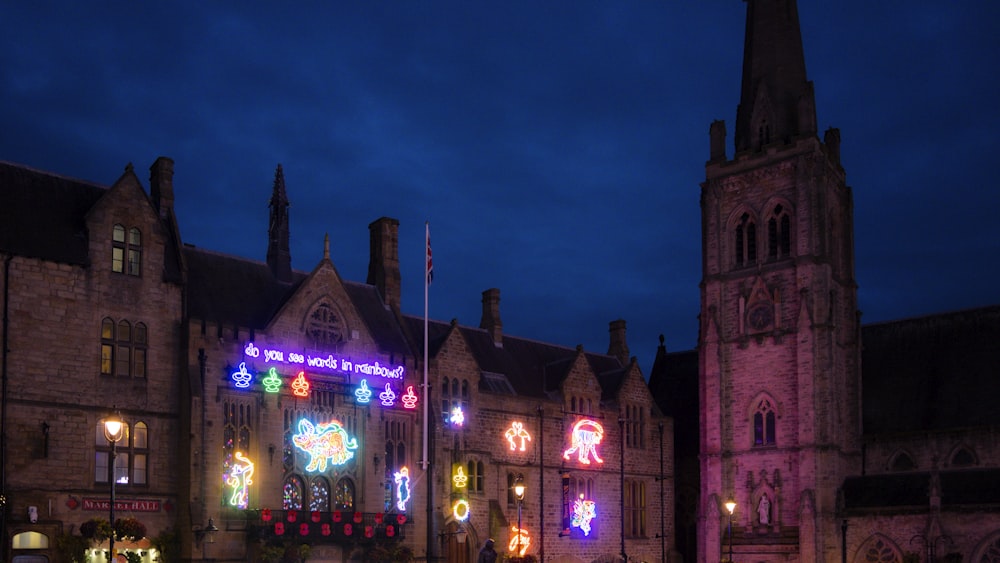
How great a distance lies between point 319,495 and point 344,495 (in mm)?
1232

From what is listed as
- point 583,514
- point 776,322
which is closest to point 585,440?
point 583,514

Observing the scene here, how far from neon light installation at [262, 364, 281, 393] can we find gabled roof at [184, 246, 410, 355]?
199 centimetres

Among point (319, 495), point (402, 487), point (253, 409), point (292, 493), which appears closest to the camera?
point (253, 409)

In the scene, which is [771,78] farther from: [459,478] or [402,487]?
[402,487]

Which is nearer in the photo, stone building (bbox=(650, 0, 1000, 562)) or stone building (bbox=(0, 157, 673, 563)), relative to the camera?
stone building (bbox=(0, 157, 673, 563))

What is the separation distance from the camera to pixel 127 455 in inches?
1665

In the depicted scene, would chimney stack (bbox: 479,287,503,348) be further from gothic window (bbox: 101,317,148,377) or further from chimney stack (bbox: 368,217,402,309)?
gothic window (bbox: 101,317,148,377)

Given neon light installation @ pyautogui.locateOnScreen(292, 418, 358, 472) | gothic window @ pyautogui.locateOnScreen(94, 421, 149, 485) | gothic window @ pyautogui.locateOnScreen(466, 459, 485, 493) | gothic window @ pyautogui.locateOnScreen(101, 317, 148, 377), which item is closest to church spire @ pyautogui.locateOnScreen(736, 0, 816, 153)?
gothic window @ pyautogui.locateOnScreen(466, 459, 485, 493)

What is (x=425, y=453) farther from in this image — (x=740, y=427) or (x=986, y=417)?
(x=986, y=417)

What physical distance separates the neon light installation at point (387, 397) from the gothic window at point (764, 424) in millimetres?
21292

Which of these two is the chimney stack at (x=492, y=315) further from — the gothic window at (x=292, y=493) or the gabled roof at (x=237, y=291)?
the gothic window at (x=292, y=493)

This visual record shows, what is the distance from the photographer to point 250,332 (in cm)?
4597

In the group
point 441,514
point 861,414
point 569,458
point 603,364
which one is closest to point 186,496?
point 441,514

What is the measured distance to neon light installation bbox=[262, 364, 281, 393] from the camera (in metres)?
45.9
